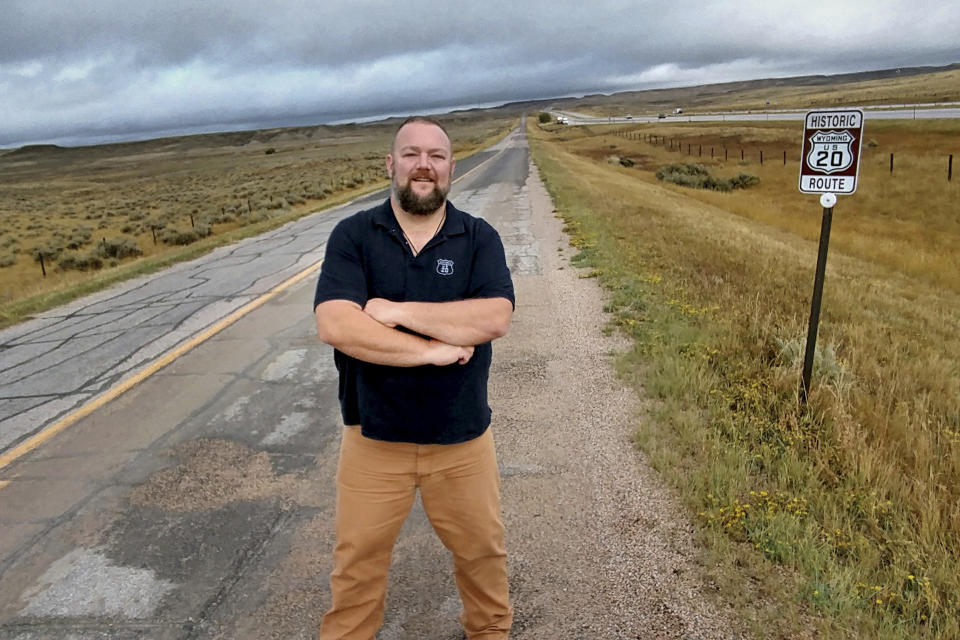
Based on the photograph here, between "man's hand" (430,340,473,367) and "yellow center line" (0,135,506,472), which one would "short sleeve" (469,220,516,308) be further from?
"yellow center line" (0,135,506,472)

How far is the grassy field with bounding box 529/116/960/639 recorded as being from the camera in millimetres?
2779

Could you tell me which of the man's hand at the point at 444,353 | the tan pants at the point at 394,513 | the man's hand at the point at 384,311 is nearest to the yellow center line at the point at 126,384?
the tan pants at the point at 394,513

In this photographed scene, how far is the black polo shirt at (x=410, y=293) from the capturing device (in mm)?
2283

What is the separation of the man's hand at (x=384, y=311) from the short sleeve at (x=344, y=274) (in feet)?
0.19

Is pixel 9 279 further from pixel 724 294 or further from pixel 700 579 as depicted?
pixel 700 579

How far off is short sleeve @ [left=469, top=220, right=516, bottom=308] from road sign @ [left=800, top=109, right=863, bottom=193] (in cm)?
289

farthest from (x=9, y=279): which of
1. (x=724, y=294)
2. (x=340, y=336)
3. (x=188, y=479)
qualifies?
(x=340, y=336)

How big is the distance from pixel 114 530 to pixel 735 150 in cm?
4574

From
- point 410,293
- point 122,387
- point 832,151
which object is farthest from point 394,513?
point 122,387

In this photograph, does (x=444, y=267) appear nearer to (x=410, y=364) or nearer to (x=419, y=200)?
(x=419, y=200)

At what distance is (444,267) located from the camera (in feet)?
7.57

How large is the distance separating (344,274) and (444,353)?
18.5 inches

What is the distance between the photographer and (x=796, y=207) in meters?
22.9

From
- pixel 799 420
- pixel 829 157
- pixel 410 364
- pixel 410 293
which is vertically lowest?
pixel 799 420
